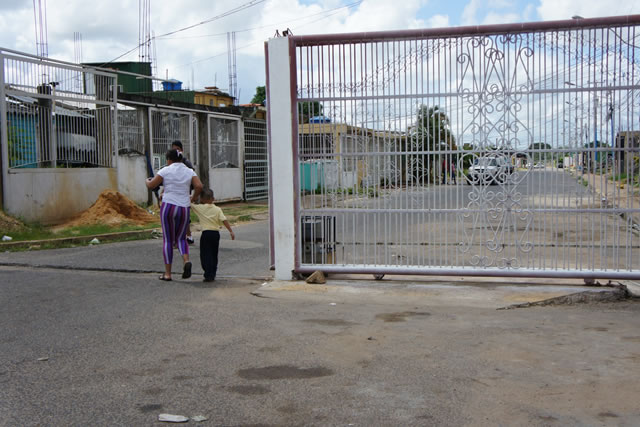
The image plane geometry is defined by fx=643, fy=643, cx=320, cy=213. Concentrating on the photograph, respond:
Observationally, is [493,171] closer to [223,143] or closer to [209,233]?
[209,233]

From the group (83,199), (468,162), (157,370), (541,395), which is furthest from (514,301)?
(83,199)

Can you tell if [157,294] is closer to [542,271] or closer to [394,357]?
[394,357]

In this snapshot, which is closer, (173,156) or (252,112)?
(173,156)

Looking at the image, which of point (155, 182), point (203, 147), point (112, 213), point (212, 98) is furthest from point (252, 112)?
point (212, 98)

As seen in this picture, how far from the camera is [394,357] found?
5.03m

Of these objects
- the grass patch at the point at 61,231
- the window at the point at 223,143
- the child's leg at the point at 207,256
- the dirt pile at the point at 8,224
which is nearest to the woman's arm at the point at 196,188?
the child's leg at the point at 207,256

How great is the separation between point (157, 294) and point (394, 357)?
11.6 ft

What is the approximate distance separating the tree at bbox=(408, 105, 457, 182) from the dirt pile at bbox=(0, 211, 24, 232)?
28.5 feet

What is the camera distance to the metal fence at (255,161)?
24734 millimetres

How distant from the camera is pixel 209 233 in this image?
850cm

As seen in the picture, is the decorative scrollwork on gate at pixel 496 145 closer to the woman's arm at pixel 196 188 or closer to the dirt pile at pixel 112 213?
the woman's arm at pixel 196 188

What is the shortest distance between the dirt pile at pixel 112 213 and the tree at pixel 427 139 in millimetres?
8891

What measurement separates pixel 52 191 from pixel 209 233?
7.57 meters

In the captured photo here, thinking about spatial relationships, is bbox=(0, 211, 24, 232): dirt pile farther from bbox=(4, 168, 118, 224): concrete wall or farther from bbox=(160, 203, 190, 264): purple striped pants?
bbox=(160, 203, 190, 264): purple striped pants
